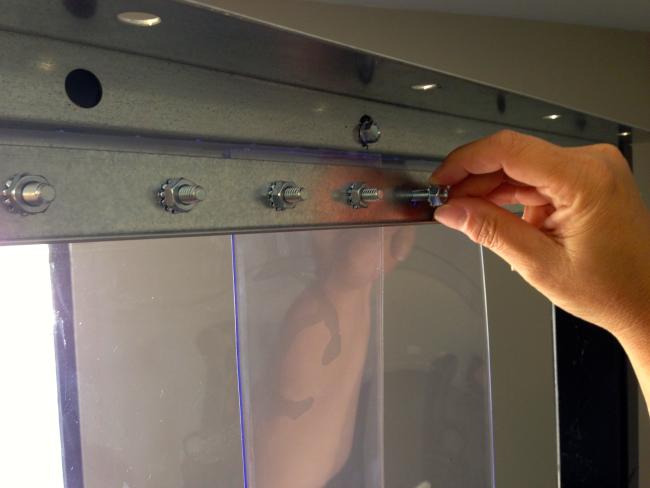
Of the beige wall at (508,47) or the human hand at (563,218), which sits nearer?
the human hand at (563,218)

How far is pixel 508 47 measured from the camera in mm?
1226

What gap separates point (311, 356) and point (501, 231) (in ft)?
1.11

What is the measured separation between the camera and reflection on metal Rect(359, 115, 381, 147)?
25.3 inches

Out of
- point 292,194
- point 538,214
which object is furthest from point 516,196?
point 292,194

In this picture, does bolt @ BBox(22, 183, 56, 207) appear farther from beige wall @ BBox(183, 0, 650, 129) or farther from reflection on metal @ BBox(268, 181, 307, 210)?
beige wall @ BBox(183, 0, 650, 129)

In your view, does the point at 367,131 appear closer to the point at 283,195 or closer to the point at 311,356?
the point at 283,195

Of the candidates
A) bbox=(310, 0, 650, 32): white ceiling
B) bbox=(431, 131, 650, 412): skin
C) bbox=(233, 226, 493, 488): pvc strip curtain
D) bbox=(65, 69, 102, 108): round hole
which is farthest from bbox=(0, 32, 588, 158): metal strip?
bbox=(310, 0, 650, 32): white ceiling

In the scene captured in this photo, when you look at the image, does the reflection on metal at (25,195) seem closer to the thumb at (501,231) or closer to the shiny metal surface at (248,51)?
the shiny metal surface at (248,51)

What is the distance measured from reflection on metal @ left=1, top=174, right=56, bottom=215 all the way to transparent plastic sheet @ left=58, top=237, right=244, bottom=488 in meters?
0.29

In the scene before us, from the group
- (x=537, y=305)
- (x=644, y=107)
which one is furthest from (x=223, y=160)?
(x=644, y=107)

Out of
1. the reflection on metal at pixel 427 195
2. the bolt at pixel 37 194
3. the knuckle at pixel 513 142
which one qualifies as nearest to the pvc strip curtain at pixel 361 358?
the reflection on metal at pixel 427 195

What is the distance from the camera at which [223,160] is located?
0.50 metres

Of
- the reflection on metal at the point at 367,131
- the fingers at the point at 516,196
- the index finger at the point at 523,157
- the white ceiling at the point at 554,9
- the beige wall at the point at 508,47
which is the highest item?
the white ceiling at the point at 554,9

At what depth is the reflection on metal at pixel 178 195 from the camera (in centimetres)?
45
